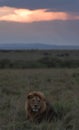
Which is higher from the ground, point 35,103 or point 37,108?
point 35,103

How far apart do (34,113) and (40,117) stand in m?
0.16

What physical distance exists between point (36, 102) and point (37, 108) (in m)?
0.14

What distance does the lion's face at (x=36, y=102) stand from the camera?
9016 mm

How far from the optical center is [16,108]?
1057cm

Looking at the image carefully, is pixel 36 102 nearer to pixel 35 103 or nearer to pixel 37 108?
pixel 35 103

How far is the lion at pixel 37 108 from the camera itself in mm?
9047

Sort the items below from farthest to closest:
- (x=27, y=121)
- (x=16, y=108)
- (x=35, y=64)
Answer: (x=35, y=64) < (x=16, y=108) < (x=27, y=121)

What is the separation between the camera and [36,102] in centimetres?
899

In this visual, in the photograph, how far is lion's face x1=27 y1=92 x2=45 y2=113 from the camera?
9016mm

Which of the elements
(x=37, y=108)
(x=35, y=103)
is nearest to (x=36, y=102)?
(x=35, y=103)

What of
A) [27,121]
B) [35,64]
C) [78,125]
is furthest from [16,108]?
[35,64]

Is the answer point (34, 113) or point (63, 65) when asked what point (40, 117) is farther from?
point (63, 65)

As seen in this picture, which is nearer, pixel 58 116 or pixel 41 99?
pixel 41 99

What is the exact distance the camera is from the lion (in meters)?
9.05
